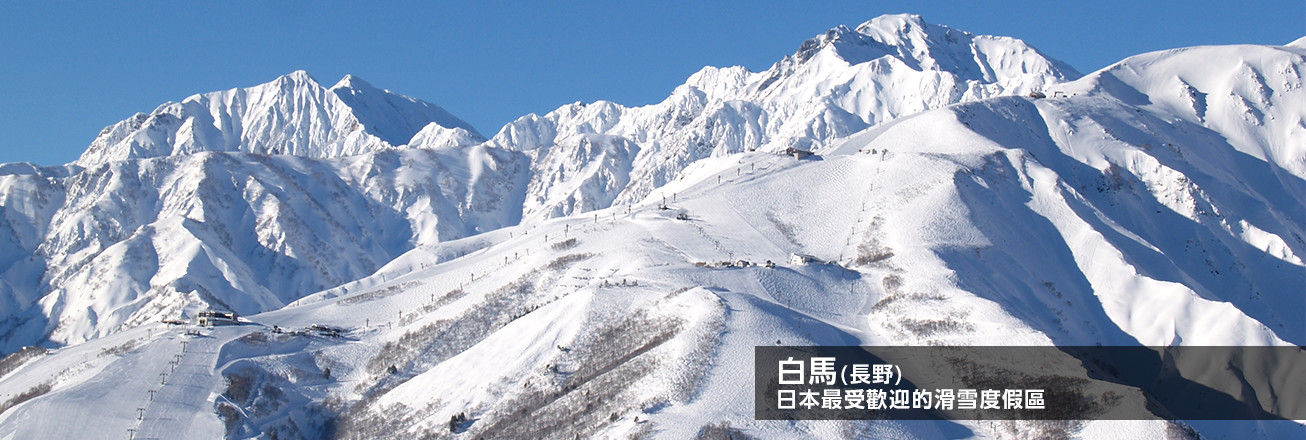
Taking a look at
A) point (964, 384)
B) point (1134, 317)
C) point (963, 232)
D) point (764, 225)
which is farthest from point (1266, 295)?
point (964, 384)

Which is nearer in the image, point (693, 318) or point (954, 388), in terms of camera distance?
point (954, 388)

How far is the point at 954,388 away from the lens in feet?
395

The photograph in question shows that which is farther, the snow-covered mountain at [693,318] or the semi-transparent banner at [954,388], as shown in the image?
the snow-covered mountain at [693,318]

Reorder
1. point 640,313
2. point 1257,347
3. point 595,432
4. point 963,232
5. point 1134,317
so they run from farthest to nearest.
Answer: point 963,232, point 1134,317, point 1257,347, point 640,313, point 595,432

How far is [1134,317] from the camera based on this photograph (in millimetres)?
160125

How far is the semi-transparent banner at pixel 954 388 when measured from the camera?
11306 centimetres

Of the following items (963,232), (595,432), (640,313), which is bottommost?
(595,432)

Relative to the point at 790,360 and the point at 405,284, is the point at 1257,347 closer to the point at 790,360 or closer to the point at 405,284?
the point at 790,360

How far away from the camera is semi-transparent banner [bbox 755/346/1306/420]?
113 metres

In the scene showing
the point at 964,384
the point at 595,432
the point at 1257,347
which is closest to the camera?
the point at 595,432

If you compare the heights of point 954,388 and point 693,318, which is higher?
point 693,318

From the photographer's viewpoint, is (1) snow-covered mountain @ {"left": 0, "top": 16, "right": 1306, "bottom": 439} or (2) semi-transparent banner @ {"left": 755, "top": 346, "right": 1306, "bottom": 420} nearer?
(2) semi-transparent banner @ {"left": 755, "top": 346, "right": 1306, "bottom": 420}

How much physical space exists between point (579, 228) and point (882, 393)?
77.0m

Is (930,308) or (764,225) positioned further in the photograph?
(764,225)
